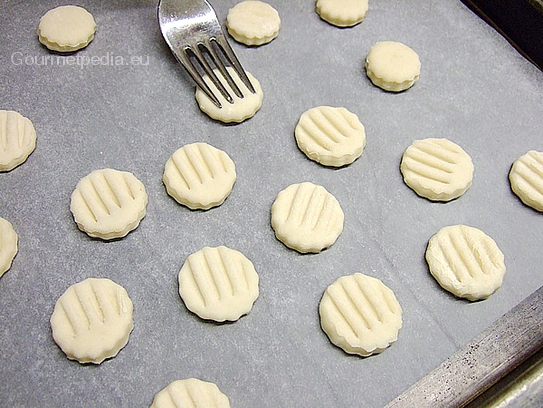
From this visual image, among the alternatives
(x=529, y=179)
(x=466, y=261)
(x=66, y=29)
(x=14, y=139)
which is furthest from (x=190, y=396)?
(x=66, y=29)

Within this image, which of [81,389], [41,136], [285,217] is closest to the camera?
[81,389]

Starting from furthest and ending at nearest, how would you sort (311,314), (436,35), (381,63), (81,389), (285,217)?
1. (436,35)
2. (381,63)
3. (285,217)
4. (311,314)
5. (81,389)

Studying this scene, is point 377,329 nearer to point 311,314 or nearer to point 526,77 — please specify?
point 311,314

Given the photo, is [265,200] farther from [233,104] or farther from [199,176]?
[233,104]

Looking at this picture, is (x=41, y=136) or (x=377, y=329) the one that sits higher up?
(x=377, y=329)

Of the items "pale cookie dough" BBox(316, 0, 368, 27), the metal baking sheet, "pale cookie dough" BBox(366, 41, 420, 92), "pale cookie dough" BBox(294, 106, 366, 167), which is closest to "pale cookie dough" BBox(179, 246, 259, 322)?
the metal baking sheet

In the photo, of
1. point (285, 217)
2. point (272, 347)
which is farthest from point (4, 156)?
point (272, 347)

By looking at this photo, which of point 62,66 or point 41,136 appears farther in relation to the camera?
point 62,66

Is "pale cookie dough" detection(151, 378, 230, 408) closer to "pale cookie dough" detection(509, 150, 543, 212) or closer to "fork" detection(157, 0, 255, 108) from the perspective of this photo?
"fork" detection(157, 0, 255, 108)
